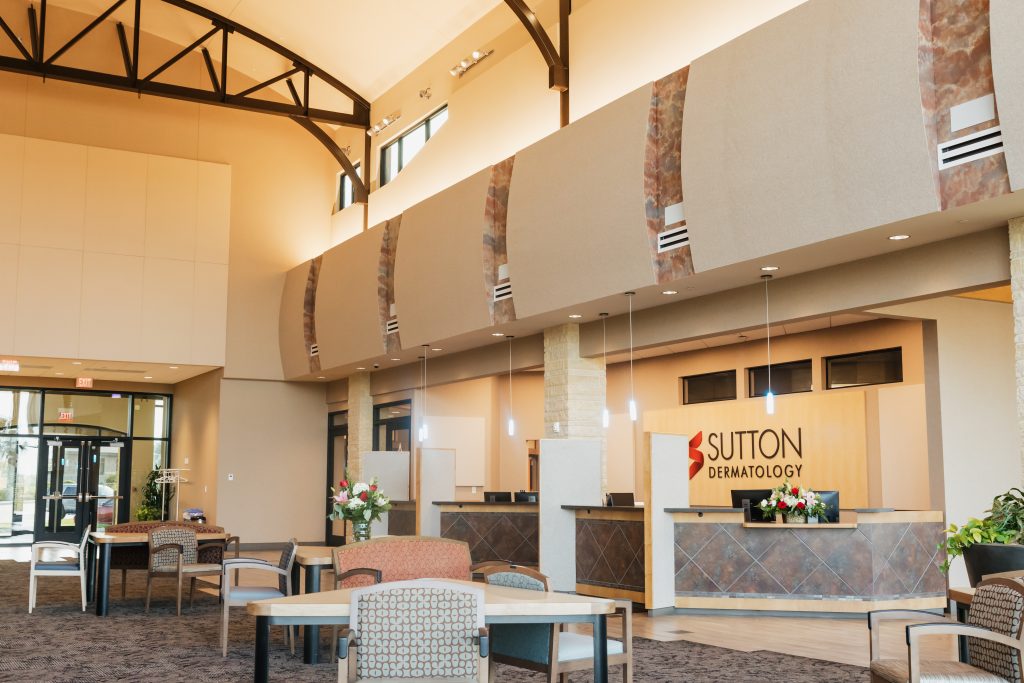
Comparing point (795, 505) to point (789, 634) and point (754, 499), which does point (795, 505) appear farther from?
point (789, 634)

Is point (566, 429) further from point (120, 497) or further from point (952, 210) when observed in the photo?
point (120, 497)

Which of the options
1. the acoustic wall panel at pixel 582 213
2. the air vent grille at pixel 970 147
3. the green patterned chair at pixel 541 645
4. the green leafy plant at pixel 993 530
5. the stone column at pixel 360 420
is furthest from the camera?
the stone column at pixel 360 420

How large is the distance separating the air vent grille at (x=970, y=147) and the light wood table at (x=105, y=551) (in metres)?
8.05

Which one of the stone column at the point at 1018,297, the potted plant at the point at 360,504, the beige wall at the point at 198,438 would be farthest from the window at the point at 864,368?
the beige wall at the point at 198,438

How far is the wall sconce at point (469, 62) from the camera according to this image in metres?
14.1

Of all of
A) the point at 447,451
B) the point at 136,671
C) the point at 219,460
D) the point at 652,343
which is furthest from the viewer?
the point at 219,460

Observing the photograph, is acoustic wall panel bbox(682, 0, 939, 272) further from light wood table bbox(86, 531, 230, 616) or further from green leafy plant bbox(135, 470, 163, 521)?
green leafy plant bbox(135, 470, 163, 521)

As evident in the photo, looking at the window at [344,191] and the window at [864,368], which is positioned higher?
the window at [344,191]

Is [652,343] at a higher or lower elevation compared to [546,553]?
higher

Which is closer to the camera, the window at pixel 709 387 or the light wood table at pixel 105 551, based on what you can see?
the light wood table at pixel 105 551

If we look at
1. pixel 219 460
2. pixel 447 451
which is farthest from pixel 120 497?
pixel 447 451

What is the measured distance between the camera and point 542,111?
12.6 metres

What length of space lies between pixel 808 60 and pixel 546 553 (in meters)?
5.85

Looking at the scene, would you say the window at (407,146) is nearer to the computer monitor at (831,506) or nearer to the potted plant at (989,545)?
the computer monitor at (831,506)
